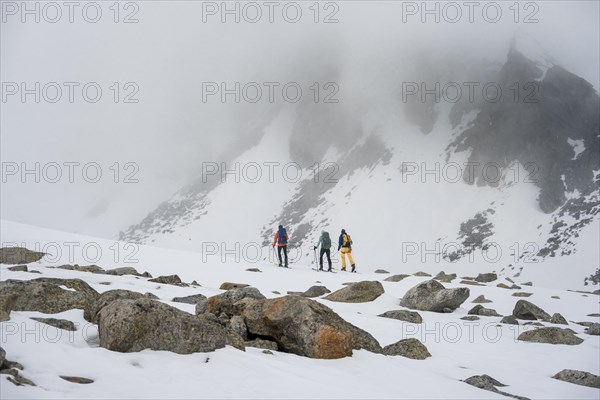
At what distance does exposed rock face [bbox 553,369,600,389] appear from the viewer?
8117 mm

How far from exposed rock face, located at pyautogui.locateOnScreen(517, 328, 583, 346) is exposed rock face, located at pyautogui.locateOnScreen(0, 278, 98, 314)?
10.5 meters

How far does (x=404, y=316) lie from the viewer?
1238 centimetres

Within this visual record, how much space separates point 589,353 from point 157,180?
154 metres

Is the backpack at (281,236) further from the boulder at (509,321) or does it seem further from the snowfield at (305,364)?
the boulder at (509,321)

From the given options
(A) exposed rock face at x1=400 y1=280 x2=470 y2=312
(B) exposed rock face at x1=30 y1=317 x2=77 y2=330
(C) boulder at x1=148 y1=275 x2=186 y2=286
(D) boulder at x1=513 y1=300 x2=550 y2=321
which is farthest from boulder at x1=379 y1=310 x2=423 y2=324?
(B) exposed rock face at x1=30 y1=317 x2=77 y2=330

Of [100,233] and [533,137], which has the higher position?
[533,137]

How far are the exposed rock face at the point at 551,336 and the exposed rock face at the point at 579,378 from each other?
112 inches

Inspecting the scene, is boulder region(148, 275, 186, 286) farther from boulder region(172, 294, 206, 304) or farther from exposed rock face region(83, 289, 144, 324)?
exposed rock face region(83, 289, 144, 324)

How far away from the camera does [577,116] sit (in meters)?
67.5

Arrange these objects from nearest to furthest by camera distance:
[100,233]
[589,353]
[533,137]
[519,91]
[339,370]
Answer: [339,370], [589,353], [533,137], [519,91], [100,233]

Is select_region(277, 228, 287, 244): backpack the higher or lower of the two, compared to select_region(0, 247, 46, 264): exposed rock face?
higher

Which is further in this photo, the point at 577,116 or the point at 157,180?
the point at 157,180

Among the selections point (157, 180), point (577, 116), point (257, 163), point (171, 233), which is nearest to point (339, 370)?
point (577, 116)

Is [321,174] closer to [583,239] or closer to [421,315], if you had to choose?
[583,239]
